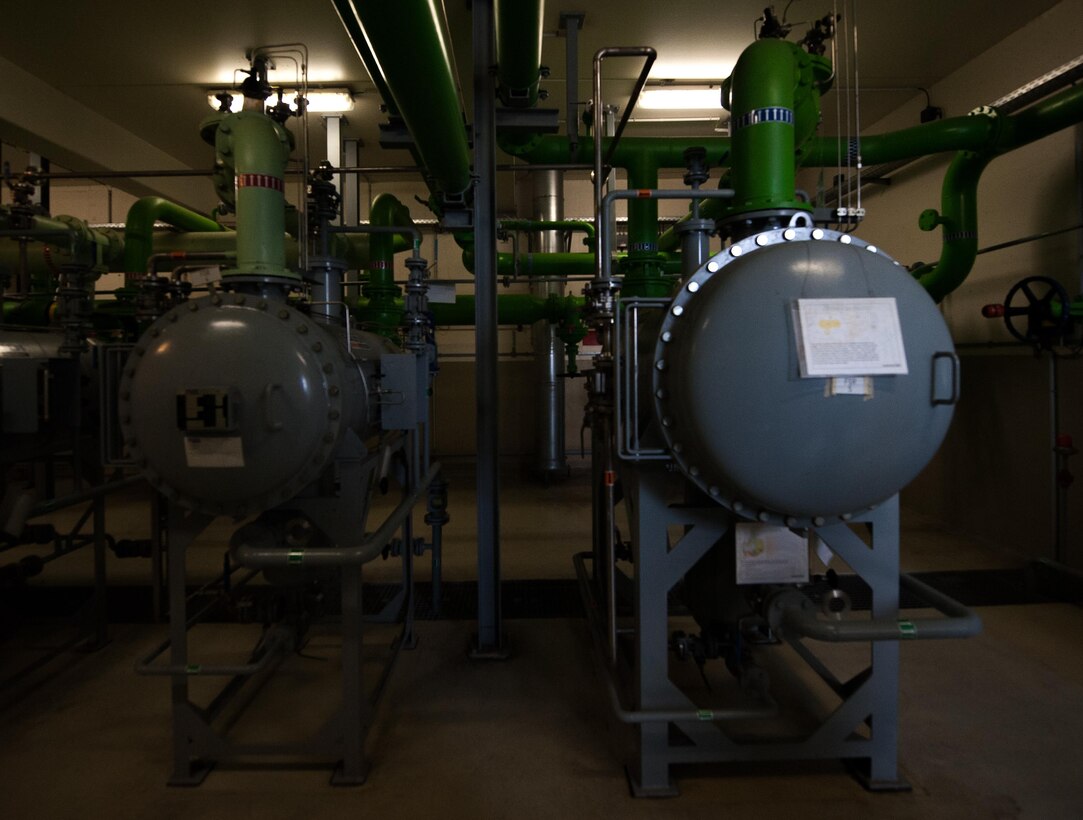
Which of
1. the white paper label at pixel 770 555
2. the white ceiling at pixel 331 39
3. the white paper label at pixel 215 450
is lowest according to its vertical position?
the white paper label at pixel 770 555

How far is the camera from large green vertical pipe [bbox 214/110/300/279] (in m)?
1.87

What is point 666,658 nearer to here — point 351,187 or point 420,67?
point 420,67

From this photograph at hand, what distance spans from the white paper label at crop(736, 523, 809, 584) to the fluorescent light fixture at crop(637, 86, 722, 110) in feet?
11.9

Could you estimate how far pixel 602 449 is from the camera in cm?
241

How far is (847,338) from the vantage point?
1.38m

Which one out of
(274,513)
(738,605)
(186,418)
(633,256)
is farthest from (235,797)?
(633,256)

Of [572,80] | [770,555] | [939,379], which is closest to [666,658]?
[770,555]

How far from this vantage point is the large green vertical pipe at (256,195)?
6.13 ft

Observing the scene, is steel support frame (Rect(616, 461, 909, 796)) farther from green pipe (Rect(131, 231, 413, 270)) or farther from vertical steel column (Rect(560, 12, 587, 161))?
green pipe (Rect(131, 231, 413, 270))

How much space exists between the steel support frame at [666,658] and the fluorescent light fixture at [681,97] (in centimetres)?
355

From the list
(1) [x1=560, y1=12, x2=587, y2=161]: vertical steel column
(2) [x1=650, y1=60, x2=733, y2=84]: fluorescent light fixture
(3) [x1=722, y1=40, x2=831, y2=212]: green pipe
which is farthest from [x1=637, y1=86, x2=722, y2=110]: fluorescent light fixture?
(3) [x1=722, y1=40, x2=831, y2=212]: green pipe

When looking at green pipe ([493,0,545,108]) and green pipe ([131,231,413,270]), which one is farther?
green pipe ([131,231,413,270])

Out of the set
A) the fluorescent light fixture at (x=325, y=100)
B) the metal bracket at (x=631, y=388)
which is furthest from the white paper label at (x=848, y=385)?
the fluorescent light fixture at (x=325, y=100)

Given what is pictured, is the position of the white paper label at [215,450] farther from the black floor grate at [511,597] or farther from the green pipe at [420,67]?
the black floor grate at [511,597]
